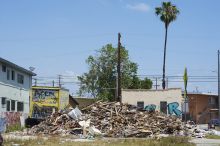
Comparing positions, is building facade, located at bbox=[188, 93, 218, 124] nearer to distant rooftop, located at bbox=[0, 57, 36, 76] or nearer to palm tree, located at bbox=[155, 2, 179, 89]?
palm tree, located at bbox=[155, 2, 179, 89]

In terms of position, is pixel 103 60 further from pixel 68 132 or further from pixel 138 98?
pixel 68 132

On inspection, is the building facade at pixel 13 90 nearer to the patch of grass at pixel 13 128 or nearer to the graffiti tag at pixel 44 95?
the patch of grass at pixel 13 128

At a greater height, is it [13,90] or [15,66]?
[15,66]

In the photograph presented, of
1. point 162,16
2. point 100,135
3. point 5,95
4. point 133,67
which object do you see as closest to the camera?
point 100,135

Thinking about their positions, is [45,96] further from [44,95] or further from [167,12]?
[167,12]

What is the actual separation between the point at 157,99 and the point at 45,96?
13.2 metres

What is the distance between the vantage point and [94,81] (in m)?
84.9

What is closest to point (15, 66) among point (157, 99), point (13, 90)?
point (13, 90)

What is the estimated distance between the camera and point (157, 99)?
58656 mm

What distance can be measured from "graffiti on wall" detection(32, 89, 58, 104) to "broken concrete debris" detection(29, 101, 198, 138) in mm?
14713

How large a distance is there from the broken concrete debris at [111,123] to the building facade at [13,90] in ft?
15.0

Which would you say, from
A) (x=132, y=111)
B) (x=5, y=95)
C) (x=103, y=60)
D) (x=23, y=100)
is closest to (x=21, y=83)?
(x=23, y=100)

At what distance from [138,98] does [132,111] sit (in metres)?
19.5

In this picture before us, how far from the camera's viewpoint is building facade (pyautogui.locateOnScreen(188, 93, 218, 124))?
9218cm
